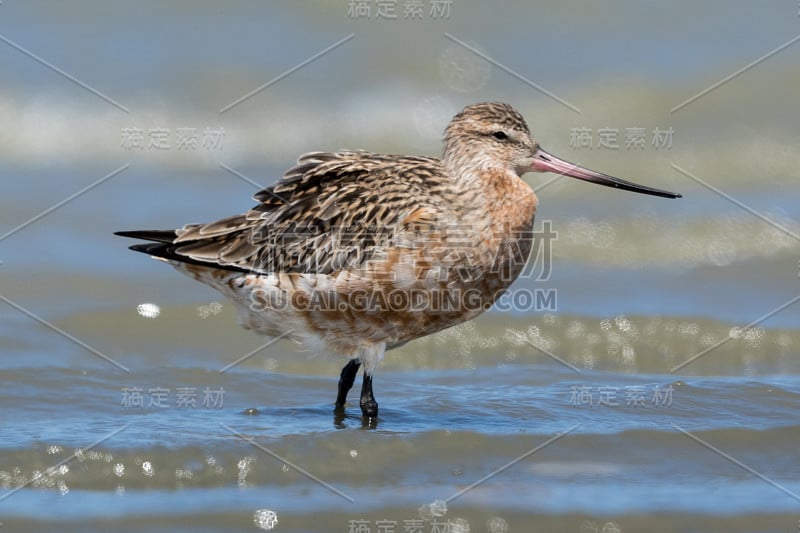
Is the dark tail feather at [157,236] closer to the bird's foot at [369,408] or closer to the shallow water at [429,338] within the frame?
the shallow water at [429,338]

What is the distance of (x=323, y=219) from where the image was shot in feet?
Result: 29.1

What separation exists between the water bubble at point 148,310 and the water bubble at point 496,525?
187 inches

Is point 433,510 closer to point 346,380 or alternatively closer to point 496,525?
point 496,525

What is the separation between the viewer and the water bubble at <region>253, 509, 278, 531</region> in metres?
7.10

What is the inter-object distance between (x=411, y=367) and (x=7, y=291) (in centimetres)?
353

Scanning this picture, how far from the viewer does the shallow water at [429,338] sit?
7594mm

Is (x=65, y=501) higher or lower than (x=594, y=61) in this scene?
lower

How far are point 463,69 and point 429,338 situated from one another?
5793 millimetres

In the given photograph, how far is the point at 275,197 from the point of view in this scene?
9172 millimetres

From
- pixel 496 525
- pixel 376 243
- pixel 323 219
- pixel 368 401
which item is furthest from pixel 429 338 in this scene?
pixel 496 525

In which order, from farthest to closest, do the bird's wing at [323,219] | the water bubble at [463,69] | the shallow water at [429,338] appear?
the water bubble at [463,69], the bird's wing at [323,219], the shallow water at [429,338]

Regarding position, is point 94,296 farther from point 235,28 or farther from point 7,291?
point 235,28

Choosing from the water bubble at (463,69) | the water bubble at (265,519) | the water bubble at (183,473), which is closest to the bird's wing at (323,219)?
the water bubble at (183,473)

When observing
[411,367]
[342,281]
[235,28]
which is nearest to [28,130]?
[235,28]
